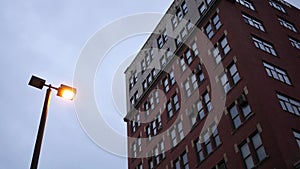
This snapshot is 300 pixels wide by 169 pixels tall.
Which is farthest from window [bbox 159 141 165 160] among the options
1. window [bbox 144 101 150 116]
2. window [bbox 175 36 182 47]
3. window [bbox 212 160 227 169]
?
window [bbox 175 36 182 47]

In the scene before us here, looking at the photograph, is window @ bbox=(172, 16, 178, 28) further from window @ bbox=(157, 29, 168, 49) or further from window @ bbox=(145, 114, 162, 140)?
window @ bbox=(145, 114, 162, 140)

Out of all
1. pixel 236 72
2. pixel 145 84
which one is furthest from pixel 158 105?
pixel 236 72

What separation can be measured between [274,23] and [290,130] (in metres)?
18.6

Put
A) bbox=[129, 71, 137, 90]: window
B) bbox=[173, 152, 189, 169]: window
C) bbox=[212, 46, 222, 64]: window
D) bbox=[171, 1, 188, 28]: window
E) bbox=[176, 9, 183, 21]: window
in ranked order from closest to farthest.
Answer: bbox=[212, 46, 222, 64]: window → bbox=[173, 152, 189, 169]: window → bbox=[171, 1, 188, 28]: window → bbox=[176, 9, 183, 21]: window → bbox=[129, 71, 137, 90]: window

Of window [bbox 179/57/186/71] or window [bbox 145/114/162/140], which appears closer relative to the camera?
window [bbox 179/57/186/71]

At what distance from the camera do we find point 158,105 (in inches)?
1887

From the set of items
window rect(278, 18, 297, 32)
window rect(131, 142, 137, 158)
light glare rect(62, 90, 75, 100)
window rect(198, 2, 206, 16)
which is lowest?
light glare rect(62, 90, 75, 100)

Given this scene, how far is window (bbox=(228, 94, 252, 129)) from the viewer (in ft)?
100

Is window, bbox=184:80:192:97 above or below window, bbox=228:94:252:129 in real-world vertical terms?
above

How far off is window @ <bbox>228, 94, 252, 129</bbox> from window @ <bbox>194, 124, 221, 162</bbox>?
2.48 metres

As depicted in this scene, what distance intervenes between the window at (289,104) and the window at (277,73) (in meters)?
2.37

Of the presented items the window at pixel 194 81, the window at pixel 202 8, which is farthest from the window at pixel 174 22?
the window at pixel 194 81

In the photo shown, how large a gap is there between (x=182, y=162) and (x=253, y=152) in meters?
11.5

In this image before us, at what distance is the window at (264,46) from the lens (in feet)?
121
